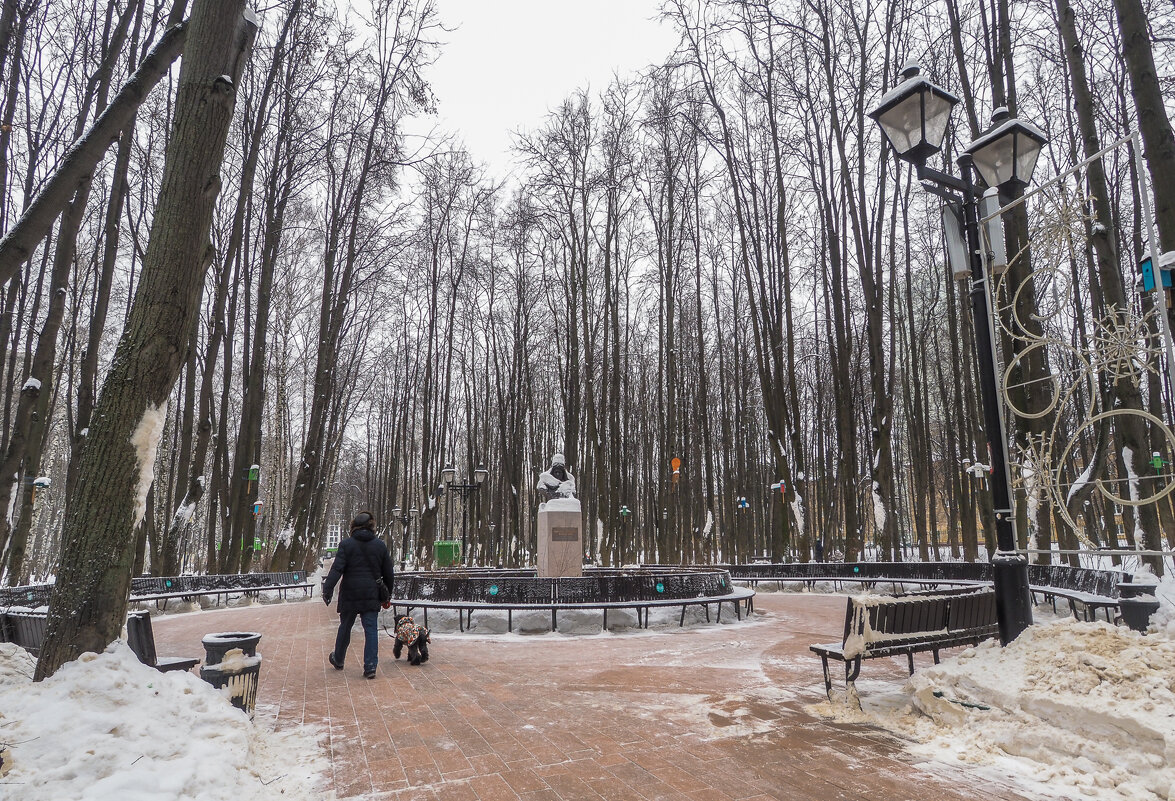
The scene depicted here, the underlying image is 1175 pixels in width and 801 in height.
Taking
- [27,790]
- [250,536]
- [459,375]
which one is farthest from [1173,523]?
[459,375]

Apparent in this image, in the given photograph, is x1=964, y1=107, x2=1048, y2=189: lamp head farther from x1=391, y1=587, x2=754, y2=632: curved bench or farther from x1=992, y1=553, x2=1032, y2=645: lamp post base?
x1=391, y1=587, x2=754, y2=632: curved bench

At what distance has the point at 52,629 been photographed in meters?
4.02

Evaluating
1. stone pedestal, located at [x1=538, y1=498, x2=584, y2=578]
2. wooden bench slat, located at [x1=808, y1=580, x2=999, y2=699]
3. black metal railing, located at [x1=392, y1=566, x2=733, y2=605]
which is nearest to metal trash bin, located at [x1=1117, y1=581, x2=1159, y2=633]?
wooden bench slat, located at [x1=808, y1=580, x2=999, y2=699]

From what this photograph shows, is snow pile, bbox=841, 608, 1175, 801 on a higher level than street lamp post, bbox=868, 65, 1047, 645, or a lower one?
lower

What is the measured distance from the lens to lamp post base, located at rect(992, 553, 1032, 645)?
16.6 feet

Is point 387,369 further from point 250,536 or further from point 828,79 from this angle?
point 828,79

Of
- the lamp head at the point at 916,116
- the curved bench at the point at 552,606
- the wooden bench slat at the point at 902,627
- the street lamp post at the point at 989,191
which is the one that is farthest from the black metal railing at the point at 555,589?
the lamp head at the point at 916,116

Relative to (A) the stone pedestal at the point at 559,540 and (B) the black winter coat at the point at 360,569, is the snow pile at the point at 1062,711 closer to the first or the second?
(B) the black winter coat at the point at 360,569

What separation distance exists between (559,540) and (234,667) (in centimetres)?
904

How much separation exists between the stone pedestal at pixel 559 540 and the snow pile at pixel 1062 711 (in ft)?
28.5

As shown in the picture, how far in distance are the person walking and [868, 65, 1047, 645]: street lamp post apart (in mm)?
5861

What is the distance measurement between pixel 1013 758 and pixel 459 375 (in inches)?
1401

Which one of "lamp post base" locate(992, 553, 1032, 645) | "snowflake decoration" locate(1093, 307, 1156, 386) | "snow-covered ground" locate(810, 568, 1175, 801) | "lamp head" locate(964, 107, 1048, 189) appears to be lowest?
"snow-covered ground" locate(810, 568, 1175, 801)

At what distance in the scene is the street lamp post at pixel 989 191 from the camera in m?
5.14
